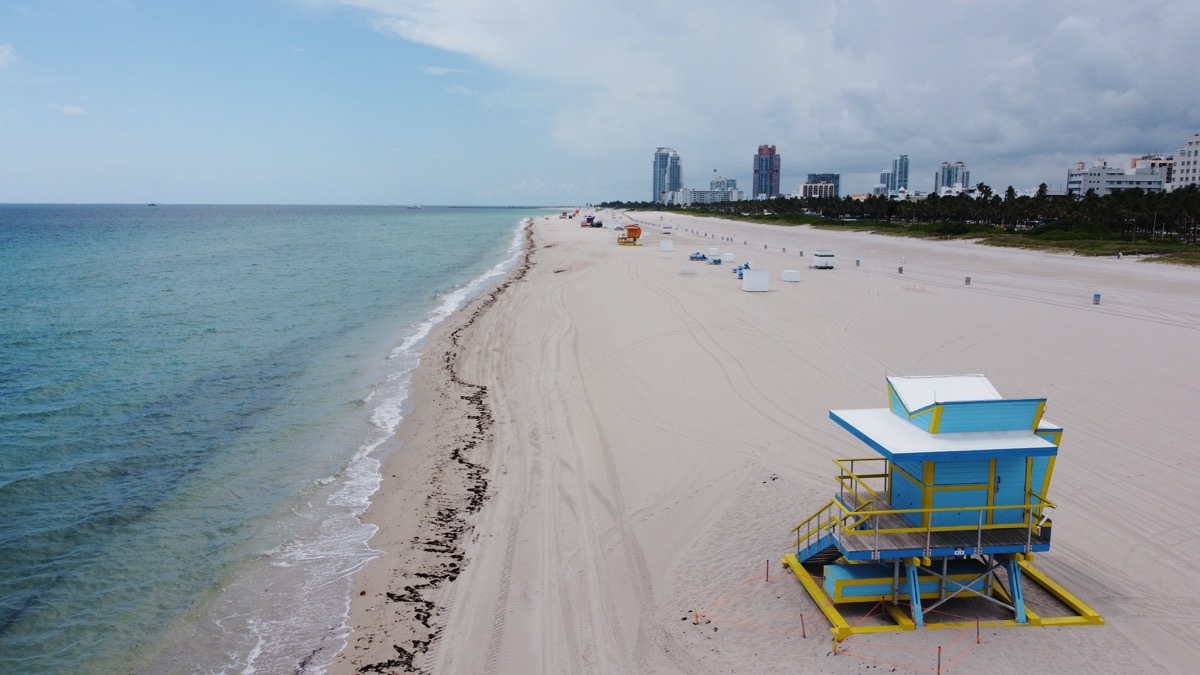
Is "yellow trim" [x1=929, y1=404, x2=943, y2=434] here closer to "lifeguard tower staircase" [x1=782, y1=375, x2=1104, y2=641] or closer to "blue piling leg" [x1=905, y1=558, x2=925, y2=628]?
"lifeguard tower staircase" [x1=782, y1=375, x2=1104, y2=641]

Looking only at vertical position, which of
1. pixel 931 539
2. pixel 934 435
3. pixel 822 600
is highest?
pixel 934 435

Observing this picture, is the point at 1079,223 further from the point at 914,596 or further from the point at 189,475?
the point at 189,475

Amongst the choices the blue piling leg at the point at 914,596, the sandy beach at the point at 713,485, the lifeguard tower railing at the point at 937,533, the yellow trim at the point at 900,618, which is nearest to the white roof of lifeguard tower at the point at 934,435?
the lifeguard tower railing at the point at 937,533

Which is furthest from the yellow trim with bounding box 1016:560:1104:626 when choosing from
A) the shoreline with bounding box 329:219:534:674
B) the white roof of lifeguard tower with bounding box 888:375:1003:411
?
the shoreline with bounding box 329:219:534:674

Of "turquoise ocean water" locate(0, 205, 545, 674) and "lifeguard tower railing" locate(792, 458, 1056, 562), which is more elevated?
"lifeguard tower railing" locate(792, 458, 1056, 562)

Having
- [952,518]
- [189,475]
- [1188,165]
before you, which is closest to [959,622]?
[952,518]

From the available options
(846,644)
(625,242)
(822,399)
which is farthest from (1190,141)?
(846,644)
